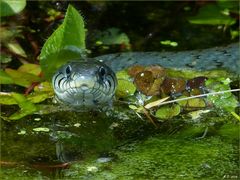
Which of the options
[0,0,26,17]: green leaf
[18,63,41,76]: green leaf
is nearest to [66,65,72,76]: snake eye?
[18,63,41,76]: green leaf

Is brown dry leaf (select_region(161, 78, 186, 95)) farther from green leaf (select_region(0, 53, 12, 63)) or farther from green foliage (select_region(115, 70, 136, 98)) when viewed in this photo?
green leaf (select_region(0, 53, 12, 63))

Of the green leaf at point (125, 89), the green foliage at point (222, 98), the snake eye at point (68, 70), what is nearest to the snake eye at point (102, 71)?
the snake eye at point (68, 70)

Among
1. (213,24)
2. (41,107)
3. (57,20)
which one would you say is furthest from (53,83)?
(213,24)

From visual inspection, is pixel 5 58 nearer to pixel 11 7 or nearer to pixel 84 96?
pixel 11 7

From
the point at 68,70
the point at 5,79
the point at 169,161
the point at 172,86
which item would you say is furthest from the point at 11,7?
the point at 169,161

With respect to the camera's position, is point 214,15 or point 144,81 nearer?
point 144,81

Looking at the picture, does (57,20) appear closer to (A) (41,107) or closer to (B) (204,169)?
(A) (41,107)
